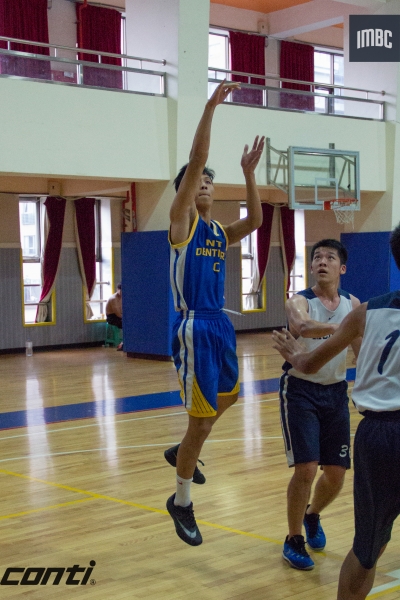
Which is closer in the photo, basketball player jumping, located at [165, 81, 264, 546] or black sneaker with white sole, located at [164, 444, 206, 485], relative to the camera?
basketball player jumping, located at [165, 81, 264, 546]

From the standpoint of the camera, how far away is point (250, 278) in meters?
18.1

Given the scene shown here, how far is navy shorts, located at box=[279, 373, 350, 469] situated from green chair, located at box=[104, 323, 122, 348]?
38.4ft

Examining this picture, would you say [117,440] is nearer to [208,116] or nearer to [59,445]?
[59,445]

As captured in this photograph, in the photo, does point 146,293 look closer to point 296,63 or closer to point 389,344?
point 296,63

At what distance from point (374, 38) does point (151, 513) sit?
1223cm

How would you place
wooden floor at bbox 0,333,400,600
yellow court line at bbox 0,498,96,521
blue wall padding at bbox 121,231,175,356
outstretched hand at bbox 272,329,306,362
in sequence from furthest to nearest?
blue wall padding at bbox 121,231,175,356 < yellow court line at bbox 0,498,96,521 < wooden floor at bbox 0,333,400,600 < outstretched hand at bbox 272,329,306,362

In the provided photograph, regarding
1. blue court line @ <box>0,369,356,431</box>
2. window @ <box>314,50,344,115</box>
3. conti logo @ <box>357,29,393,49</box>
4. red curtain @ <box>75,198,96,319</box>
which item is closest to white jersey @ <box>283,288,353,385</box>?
blue court line @ <box>0,369,356,431</box>

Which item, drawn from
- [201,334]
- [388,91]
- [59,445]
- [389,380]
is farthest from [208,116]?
[388,91]

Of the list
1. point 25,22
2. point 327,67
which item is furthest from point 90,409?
point 327,67

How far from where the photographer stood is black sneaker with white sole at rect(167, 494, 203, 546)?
12.9 ft

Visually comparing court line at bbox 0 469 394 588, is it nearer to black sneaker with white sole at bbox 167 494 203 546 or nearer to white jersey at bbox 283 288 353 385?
black sneaker with white sole at bbox 167 494 203 546

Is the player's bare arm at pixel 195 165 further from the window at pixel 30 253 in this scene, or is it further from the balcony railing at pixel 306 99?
the window at pixel 30 253

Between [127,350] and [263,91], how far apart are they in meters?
4.74

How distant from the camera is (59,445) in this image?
23.0 feet
